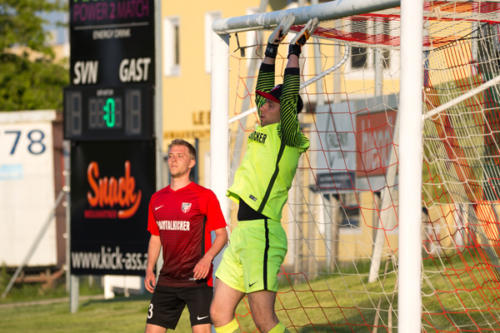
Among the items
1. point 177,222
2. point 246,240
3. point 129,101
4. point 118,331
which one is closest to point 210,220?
point 177,222

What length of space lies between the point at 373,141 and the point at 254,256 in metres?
6.48

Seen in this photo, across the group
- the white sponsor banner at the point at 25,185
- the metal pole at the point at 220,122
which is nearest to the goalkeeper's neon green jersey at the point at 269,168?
the metal pole at the point at 220,122

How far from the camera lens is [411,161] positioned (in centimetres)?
598

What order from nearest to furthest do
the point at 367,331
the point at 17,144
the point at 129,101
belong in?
the point at 367,331 < the point at 129,101 < the point at 17,144

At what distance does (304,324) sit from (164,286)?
9.27 ft

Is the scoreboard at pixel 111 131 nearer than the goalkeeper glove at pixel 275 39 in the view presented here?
No

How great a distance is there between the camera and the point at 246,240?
602 centimetres

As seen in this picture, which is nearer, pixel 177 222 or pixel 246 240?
pixel 246 240

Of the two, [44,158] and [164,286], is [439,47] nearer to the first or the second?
[164,286]

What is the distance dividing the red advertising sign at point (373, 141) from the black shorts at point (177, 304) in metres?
5.55

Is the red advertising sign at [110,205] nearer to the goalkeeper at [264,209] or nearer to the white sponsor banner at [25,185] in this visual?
the white sponsor banner at [25,185]

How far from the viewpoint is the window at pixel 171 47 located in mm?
29422

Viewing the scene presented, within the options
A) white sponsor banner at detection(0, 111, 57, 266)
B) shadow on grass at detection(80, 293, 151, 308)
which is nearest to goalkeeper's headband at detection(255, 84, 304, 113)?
shadow on grass at detection(80, 293, 151, 308)

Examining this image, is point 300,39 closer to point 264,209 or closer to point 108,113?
point 264,209
